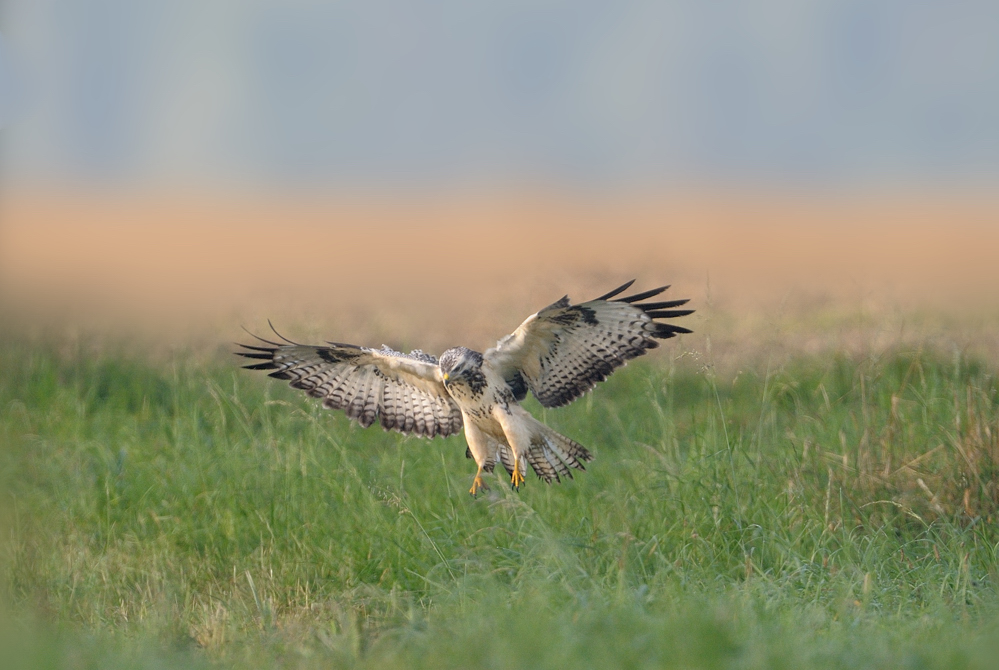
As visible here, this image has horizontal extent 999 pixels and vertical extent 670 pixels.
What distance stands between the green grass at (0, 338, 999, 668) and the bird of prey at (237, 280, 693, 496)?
0.25 m

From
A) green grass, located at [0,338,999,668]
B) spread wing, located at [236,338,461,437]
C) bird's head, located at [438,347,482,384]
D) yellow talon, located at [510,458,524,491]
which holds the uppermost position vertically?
bird's head, located at [438,347,482,384]

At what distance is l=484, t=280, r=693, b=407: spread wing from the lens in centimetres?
530

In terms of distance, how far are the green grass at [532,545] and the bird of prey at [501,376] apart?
251 mm

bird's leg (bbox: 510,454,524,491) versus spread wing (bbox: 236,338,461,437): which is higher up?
spread wing (bbox: 236,338,461,437)

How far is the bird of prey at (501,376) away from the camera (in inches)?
211

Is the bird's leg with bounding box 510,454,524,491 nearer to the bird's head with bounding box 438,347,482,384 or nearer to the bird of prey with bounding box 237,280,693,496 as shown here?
the bird of prey with bounding box 237,280,693,496

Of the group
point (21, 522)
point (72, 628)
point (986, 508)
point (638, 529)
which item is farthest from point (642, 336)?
point (21, 522)

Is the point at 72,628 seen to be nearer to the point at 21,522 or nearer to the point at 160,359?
the point at 21,522

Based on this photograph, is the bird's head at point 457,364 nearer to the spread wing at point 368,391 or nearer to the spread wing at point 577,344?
the spread wing at point 577,344

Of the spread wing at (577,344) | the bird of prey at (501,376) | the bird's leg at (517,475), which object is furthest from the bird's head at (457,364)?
the bird's leg at (517,475)

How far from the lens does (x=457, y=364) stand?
5.23 meters

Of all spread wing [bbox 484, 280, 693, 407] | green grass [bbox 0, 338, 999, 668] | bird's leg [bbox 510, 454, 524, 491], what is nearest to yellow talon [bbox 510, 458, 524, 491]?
bird's leg [bbox 510, 454, 524, 491]

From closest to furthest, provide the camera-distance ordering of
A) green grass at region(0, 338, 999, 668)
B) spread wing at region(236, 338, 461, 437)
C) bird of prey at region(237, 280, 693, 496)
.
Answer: green grass at region(0, 338, 999, 668) < bird of prey at region(237, 280, 693, 496) < spread wing at region(236, 338, 461, 437)

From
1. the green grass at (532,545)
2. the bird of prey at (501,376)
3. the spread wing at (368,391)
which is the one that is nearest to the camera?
the green grass at (532,545)
